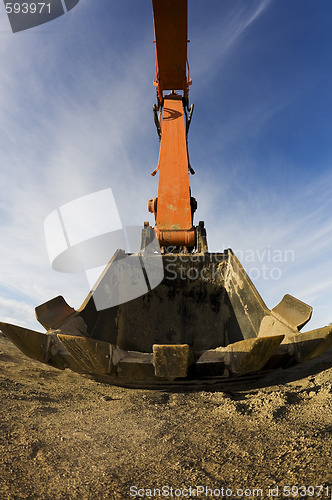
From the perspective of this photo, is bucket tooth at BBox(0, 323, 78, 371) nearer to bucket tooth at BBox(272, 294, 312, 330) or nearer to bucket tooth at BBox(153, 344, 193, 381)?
bucket tooth at BBox(153, 344, 193, 381)

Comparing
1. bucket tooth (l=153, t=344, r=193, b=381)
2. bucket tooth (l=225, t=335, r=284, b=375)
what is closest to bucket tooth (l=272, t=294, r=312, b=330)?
bucket tooth (l=225, t=335, r=284, b=375)

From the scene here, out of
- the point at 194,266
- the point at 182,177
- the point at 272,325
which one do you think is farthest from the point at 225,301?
the point at 182,177

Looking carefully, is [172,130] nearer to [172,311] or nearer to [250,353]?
[172,311]

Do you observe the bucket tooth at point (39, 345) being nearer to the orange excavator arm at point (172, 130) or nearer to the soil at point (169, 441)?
the soil at point (169, 441)

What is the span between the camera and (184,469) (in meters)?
1.14

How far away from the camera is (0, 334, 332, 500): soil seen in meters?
1.03

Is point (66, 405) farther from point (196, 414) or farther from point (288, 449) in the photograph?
point (288, 449)

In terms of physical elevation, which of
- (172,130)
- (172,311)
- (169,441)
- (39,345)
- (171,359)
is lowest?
(169,441)

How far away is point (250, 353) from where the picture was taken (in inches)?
61.3

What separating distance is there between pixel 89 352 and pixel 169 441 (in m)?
0.58

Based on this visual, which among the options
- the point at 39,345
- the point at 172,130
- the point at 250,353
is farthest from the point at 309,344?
the point at 172,130

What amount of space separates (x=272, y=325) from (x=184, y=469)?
1.37 metres

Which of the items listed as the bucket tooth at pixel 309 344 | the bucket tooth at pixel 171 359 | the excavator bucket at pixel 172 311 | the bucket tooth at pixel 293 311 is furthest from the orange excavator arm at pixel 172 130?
the bucket tooth at pixel 171 359

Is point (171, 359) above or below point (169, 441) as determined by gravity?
above
